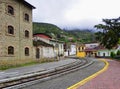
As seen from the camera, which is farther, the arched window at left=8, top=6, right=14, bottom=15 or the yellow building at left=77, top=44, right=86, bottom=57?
the yellow building at left=77, top=44, right=86, bottom=57

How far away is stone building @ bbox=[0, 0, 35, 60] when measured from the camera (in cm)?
3306

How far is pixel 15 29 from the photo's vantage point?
36.4m

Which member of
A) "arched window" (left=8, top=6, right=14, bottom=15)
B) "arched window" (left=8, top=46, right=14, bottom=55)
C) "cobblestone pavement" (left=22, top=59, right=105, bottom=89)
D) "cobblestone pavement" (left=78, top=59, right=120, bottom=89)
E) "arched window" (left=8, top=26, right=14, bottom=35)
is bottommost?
"cobblestone pavement" (left=78, top=59, right=120, bottom=89)

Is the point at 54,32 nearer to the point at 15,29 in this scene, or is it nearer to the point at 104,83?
the point at 15,29

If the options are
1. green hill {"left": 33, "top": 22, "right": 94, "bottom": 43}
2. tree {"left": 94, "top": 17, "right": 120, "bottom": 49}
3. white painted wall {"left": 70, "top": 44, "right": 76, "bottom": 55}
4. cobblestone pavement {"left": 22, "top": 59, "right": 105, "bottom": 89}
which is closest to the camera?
cobblestone pavement {"left": 22, "top": 59, "right": 105, "bottom": 89}

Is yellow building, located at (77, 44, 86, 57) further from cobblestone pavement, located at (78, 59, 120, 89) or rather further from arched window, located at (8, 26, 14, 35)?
cobblestone pavement, located at (78, 59, 120, 89)

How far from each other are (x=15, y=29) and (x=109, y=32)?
98.2 ft

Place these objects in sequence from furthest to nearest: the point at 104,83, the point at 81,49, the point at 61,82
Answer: the point at 81,49 → the point at 61,82 → the point at 104,83

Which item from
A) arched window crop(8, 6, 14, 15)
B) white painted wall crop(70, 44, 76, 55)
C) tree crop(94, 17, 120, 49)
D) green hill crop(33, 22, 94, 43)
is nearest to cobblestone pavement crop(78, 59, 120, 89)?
arched window crop(8, 6, 14, 15)

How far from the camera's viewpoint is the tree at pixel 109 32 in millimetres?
60528

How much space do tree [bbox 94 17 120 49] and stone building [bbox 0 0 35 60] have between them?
83.2 ft

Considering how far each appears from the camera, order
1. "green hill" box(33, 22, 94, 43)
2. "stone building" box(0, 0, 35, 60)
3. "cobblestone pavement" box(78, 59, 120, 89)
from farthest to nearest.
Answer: "green hill" box(33, 22, 94, 43), "stone building" box(0, 0, 35, 60), "cobblestone pavement" box(78, 59, 120, 89)

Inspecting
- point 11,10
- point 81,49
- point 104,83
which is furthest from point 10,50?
point 81,49

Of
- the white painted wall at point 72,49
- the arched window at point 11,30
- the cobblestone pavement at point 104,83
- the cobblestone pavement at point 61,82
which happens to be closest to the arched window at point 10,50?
the arched window at point 11,30
